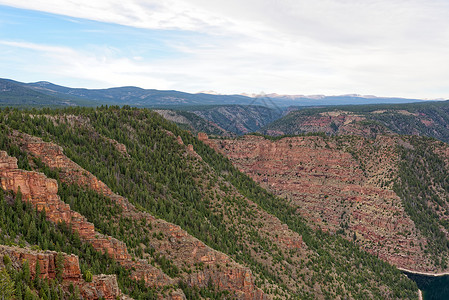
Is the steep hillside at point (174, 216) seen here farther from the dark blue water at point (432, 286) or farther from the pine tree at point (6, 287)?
the pine tree at point (6, 287)

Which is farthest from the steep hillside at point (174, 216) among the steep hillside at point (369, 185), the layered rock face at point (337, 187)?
the steep hillside at point (369, 185)

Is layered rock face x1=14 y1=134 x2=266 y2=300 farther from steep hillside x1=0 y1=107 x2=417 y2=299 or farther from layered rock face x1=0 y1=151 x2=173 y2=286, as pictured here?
layered rock face x1=0 y1=151 x2=173 y2=286

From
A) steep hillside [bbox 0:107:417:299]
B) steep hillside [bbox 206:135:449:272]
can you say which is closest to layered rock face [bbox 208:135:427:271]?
steep hillside [bbox 206:135:449:272]

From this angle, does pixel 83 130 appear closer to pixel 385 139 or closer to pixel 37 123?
pixel 37 123

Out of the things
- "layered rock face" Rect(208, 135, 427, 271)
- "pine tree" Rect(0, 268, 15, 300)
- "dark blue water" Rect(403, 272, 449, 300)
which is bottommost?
"dark blue water" Rect(403, 272, 449, 300)

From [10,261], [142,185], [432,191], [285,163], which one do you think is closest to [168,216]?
[142,185]
